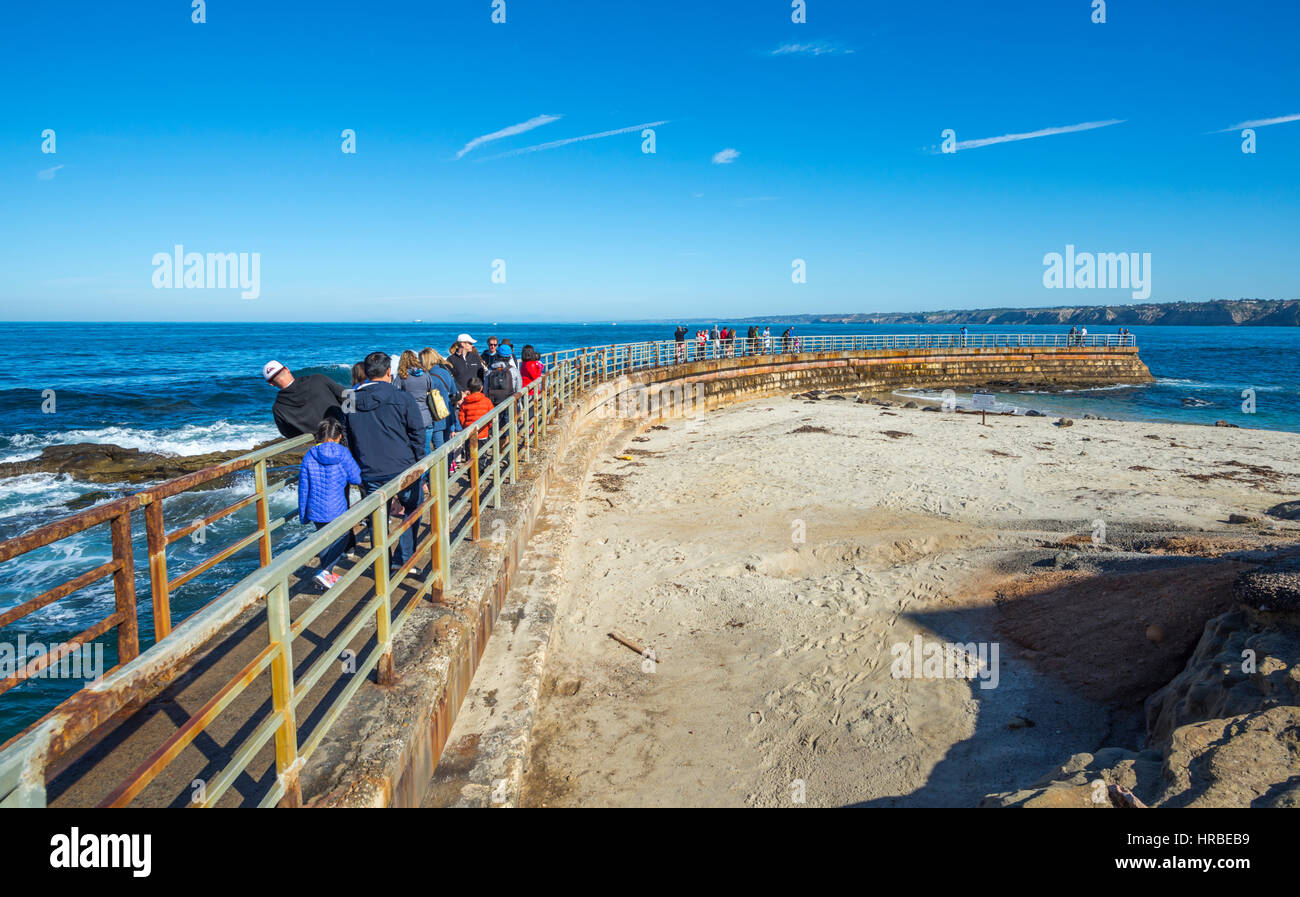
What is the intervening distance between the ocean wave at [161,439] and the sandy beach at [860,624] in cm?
1417

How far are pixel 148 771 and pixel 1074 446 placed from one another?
810 inches

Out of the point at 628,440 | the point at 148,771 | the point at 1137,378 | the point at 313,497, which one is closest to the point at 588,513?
the point at 313,497

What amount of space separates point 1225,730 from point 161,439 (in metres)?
26.1

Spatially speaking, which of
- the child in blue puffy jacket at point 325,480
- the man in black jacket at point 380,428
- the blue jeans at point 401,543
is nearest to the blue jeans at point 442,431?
the blue jeans at point 401,543

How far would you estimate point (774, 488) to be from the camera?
41.2 ft

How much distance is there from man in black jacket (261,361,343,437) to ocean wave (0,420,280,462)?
1699 cm

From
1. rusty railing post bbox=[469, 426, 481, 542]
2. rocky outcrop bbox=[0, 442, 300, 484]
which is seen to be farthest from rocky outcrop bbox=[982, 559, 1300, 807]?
rocky outcrop bbox=[0, 442, 300, 484]

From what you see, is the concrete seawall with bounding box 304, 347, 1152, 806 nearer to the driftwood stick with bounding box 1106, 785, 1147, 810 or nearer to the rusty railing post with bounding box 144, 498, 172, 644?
the rusty railing post with bounding box 144, 498, 172, 644

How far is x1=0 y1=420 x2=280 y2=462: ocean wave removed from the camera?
2016cm

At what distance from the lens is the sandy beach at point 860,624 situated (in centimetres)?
467

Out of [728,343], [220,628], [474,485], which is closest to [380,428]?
[474,485]

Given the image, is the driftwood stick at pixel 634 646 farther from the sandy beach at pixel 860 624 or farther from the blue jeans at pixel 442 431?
the blue jeans at pixel 442 431
